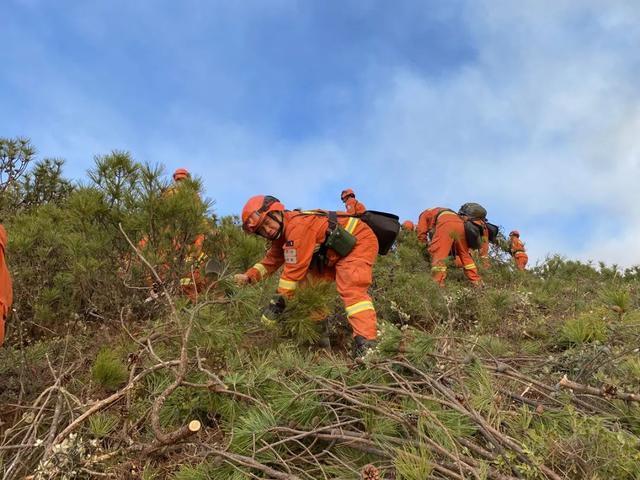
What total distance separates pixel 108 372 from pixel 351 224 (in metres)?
2.46

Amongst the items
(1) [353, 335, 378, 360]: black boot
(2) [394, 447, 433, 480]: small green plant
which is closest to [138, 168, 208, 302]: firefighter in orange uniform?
(1) [353, 335, 378, 360]: black boot

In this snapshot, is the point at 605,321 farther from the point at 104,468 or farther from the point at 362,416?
the point at 104,468

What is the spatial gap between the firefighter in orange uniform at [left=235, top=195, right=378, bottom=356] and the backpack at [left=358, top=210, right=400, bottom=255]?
15cm

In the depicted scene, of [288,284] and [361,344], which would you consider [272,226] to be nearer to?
[288,284]

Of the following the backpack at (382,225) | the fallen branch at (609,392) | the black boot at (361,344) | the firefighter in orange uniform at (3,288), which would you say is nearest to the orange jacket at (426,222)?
the backpack at (382,225)

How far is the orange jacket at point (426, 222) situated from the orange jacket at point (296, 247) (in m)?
4.14

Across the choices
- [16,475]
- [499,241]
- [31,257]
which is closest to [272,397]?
[16,475]

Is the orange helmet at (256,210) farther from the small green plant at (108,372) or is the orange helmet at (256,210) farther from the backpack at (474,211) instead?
the backpack at (474,211)

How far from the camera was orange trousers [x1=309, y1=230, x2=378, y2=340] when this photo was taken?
3.62 m

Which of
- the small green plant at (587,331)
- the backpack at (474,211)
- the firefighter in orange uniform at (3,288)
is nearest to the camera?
the firefighter in orange uniform at (3,288)

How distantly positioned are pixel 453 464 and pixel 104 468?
1625 mm

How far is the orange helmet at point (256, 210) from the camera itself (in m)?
3.91

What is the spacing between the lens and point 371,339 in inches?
139

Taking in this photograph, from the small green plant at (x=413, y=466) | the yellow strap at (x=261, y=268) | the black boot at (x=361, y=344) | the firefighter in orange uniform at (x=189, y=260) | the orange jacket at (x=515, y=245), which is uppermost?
the orange jacket at (x=515, y=245)
